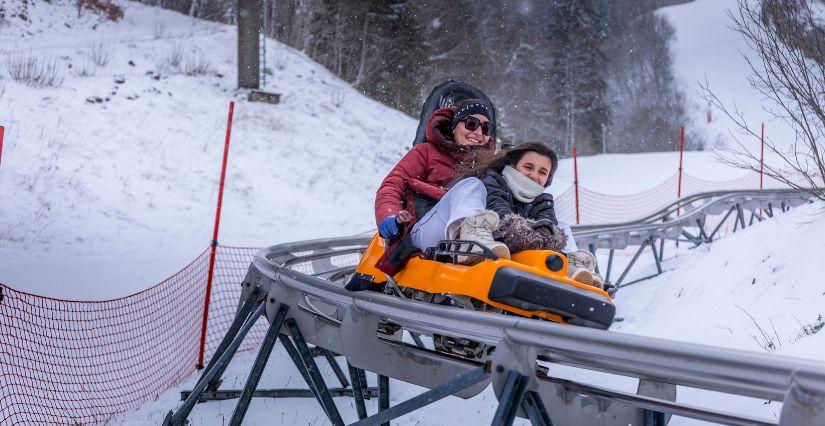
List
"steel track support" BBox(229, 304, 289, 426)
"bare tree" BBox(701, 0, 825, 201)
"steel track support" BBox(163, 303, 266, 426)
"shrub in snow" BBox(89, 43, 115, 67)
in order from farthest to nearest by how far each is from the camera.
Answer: "shrub in snow" BBox(89, 43, 115, 67)
"bare tree" BBox(701, 0, 825, 201)
"steel track support" BBox(163, 303, 266, 426)
"steel track support" BBox(229, 304, 289, 426)

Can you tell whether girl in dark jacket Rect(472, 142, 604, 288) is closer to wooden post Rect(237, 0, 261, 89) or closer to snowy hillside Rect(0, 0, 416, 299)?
snowy hillside Rect(0, 0, 416, 299)

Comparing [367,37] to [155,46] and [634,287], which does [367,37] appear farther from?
[634,287]

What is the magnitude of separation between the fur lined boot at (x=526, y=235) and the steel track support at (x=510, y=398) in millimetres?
823

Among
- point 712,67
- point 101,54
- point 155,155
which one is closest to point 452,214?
point 155,155

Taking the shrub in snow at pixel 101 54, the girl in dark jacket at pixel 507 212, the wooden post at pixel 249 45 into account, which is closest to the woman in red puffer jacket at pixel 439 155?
the girl in dark jacket at pixel 507 212

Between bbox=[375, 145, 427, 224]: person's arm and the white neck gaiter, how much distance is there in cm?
62

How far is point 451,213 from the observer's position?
315cm

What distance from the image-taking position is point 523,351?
229 cm

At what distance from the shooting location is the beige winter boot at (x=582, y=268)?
9.34 feet

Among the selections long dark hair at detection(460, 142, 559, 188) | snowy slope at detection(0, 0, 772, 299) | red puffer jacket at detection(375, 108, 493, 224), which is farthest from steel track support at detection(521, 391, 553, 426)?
snowy slope at detection(0, 0, 772, 299)

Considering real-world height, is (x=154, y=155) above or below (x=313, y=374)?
above

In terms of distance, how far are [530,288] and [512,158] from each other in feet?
3.21

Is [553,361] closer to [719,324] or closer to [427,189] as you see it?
[427,189]

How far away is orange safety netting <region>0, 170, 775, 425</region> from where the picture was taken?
197 inches
